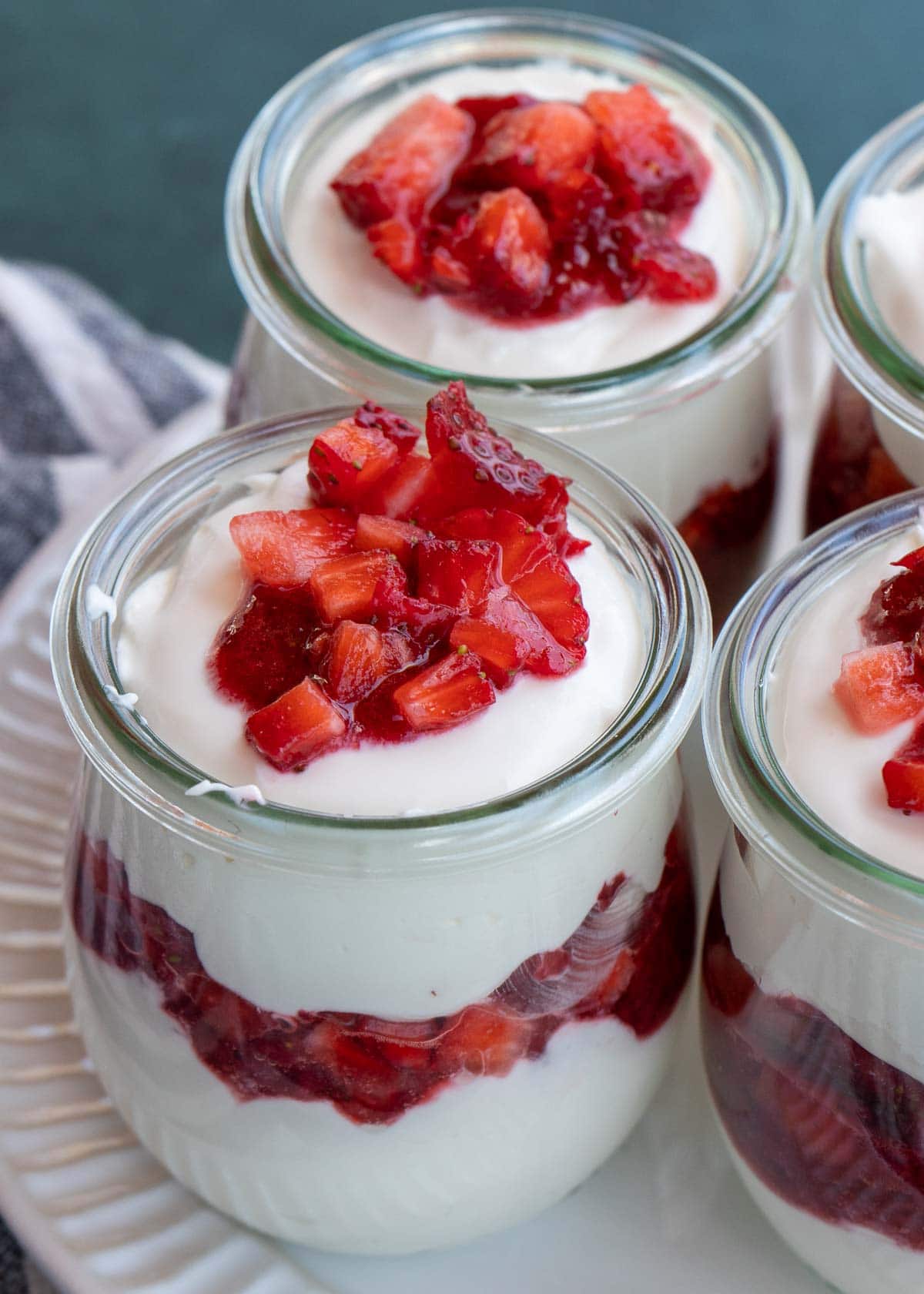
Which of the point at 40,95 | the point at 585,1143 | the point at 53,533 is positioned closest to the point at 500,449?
the point at 585,1143

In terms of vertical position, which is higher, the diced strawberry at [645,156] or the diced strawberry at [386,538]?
the diced strawberry at [645,156]

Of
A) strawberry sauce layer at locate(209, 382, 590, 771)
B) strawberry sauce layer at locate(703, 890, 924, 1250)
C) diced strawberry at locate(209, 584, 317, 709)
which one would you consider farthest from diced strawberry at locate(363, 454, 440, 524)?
strawberry sauce layer at locate(703, 890, 924, 1250)

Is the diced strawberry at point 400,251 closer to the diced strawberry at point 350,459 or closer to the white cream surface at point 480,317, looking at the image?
the white cream surface at point 480,317

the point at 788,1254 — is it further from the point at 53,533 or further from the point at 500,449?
the point at 53,533

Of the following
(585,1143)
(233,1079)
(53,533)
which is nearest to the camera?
(233,1079)

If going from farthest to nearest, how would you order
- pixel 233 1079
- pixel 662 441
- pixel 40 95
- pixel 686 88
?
pixel 40 95, pixel 686 88, pixel 662 441, pixel 233 1079

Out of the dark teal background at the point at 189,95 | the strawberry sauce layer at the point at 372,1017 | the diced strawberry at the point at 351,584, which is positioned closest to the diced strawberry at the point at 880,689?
the strawberry sauce layer at the point at 372,1017

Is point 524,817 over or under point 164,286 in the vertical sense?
over

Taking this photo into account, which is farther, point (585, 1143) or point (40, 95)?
point (40, 95)
